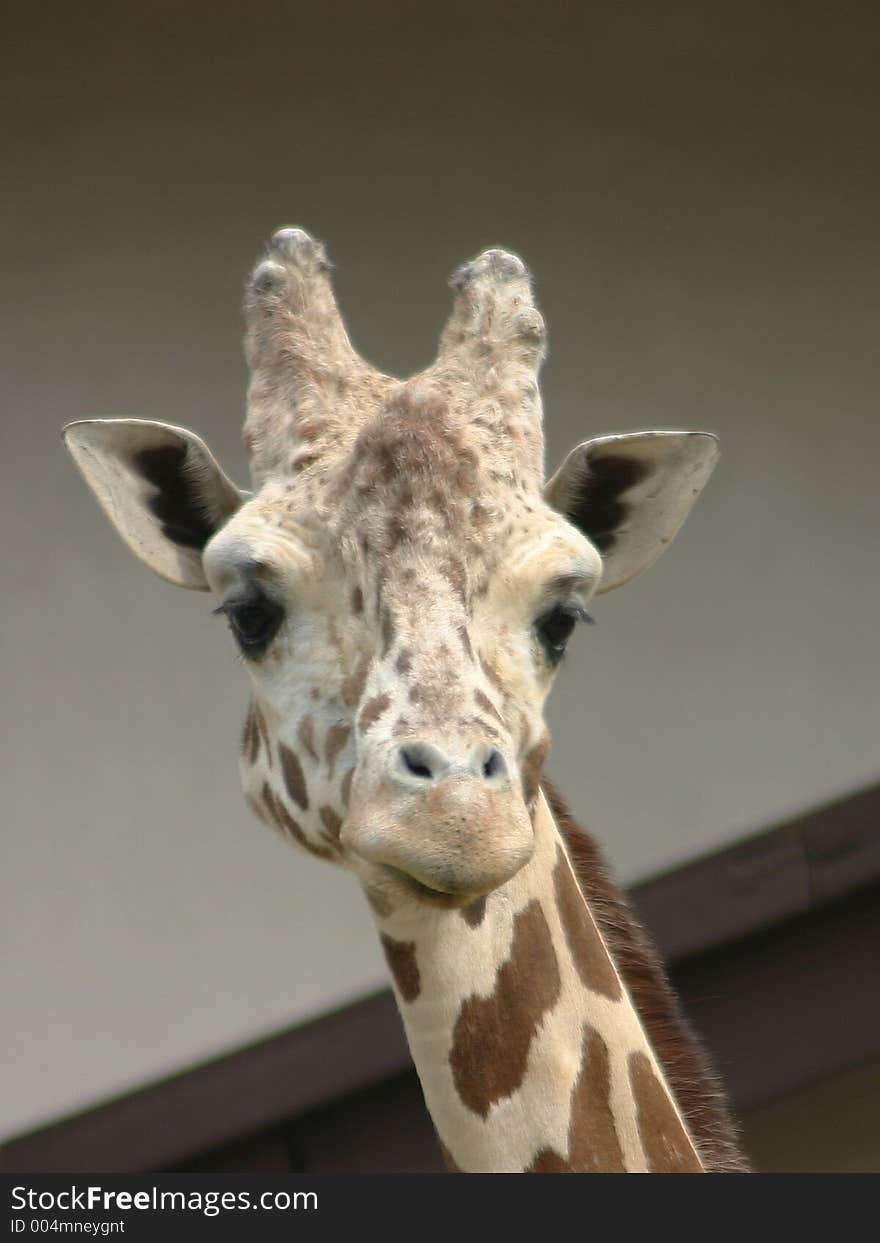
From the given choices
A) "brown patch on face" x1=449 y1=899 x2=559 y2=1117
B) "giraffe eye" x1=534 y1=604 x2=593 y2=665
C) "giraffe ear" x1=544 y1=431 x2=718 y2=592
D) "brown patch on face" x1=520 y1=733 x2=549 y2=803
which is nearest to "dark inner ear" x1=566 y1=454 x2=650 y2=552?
"giraffe ear" x1=544 y1=431 x2=718 y2=592

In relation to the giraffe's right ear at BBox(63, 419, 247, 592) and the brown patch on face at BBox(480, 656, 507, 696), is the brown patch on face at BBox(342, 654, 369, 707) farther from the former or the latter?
the giraffe's right ear at BBox(63, 419, 247, 592)

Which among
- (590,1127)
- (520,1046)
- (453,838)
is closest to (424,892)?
(453,838)

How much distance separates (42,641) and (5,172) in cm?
104

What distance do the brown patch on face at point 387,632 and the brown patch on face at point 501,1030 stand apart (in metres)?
0.40

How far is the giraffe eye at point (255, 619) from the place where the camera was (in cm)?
221

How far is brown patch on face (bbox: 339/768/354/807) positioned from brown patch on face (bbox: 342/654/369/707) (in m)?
0.07

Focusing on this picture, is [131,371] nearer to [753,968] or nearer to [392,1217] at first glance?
[753,968]

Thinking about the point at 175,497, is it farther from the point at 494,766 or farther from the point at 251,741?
the point at 494,766

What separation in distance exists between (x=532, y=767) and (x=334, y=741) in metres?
0.20

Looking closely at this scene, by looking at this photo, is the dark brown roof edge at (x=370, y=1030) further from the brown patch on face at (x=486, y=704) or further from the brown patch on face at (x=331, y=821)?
the brown patch on face at (x=486, y=704)

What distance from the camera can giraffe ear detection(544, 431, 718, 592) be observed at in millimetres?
2484

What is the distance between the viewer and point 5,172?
464 cm

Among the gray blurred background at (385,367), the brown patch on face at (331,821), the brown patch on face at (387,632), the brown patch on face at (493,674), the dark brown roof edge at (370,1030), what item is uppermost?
the brown patch on face at (387,632)

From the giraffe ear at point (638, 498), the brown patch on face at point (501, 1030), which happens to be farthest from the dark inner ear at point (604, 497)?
the brown patch on face at point (501, 1030)
